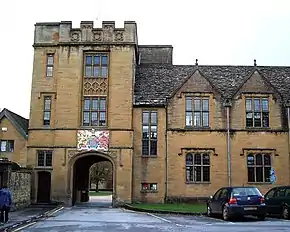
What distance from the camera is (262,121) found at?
33.1 m

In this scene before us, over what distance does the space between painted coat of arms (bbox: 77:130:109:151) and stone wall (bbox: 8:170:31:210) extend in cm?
452

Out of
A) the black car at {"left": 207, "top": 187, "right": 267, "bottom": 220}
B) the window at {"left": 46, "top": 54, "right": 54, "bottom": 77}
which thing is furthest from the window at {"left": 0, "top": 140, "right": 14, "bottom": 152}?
the black car at {"left": 207, "top": 187, "right": 267, "bottom": 220}

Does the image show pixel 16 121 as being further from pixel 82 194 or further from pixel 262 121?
pixel 262 121

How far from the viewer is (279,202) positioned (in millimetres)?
21891

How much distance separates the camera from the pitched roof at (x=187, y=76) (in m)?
34.1

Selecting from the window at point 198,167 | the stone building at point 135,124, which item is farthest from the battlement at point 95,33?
the window at point 198,167

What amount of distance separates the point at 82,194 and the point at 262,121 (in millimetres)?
17625

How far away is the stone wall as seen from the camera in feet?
82.8

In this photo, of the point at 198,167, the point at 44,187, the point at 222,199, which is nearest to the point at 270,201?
the point at 222,199

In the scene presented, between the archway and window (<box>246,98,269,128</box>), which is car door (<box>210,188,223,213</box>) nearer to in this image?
the archway

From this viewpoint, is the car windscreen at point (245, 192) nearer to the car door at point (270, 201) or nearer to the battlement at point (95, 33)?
the car door at point (270, 201)

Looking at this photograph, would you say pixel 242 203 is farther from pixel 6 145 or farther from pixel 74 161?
pixel 6 145

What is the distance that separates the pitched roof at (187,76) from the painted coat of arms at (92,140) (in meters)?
3.72

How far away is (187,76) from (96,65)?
7.80 m
